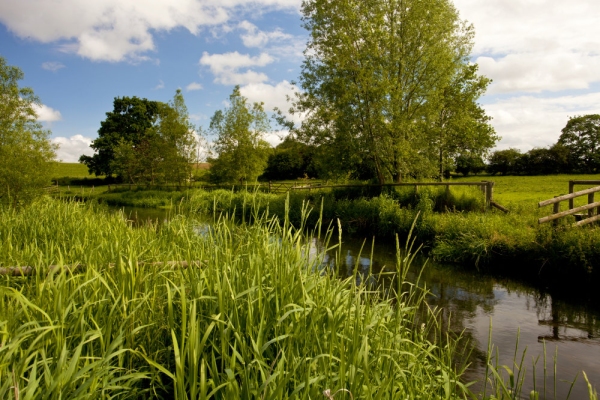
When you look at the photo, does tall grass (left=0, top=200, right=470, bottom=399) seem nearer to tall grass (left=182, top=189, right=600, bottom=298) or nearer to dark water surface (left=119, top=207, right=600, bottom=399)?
dark water surface (left=119, top=207, right=600, bottom=399)

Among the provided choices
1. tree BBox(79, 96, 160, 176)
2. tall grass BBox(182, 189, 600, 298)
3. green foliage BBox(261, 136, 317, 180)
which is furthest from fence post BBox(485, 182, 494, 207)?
tree BBox(79, 96, 160, 176)

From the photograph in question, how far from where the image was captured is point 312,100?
70.1ft

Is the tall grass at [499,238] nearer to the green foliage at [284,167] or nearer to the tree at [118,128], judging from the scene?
the green foliage at [284,167]

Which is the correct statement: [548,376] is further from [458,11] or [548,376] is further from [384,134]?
[458,11]

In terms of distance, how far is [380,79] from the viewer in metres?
19.8

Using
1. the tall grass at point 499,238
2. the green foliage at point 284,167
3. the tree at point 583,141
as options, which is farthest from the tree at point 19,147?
the tree at point 583,141

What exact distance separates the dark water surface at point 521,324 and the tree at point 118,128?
51.6 meters

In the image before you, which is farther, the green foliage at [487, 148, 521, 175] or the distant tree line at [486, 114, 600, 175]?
the green foliage at [487, 148, 521, 175]

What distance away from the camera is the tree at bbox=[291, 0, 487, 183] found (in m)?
19.4

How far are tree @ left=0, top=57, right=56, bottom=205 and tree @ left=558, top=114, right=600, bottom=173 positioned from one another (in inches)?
1709

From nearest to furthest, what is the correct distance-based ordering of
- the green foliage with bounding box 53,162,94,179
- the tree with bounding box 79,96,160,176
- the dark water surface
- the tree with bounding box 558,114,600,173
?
the dark water surface → the tree with bounding box 558,114,600,173 → the tree with bounding box 79,96,160,176 → the green foliage with bounding box 53,162,94,179

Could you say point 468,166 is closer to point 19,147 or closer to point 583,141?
point 583,141

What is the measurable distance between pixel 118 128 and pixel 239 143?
2780cm

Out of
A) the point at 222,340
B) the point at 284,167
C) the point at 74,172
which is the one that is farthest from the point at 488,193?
the point at 74,172
